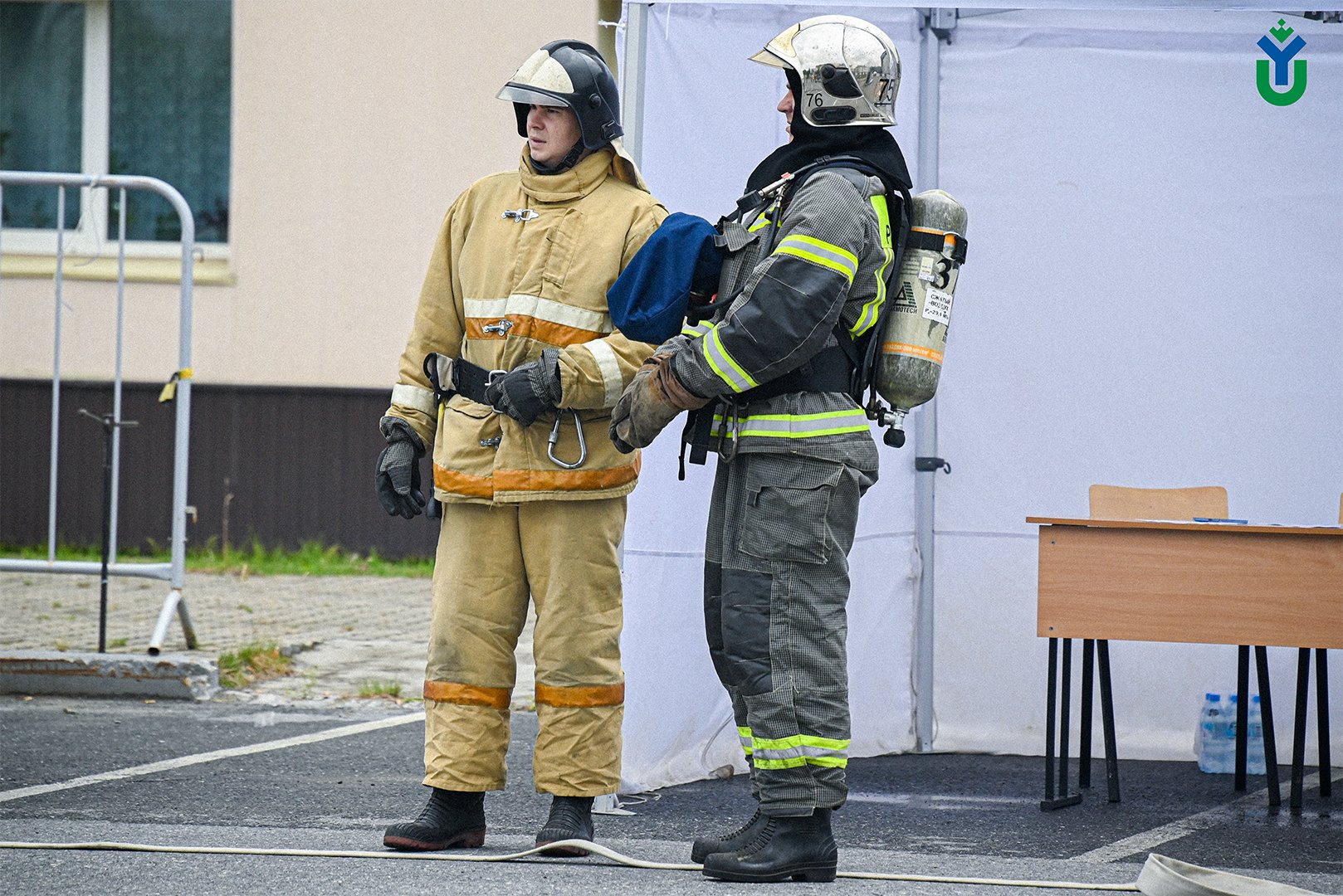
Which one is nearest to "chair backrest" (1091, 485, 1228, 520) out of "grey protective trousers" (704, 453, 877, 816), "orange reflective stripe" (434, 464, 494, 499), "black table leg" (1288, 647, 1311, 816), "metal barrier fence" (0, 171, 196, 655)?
"black table leg" (1288, 647, 1311, 816)

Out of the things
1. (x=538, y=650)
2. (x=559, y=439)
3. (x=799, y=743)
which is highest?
(x=559, y=439)

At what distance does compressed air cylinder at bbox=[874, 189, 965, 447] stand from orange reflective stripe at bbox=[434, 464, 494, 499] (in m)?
0.98

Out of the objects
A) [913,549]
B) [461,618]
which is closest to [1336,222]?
[913,549]

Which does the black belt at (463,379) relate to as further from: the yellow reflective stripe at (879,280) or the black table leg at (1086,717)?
the black table leg at (1086,717)

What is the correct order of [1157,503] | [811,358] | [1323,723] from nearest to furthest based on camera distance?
[811,358]
[1323,723]
[1157,503]

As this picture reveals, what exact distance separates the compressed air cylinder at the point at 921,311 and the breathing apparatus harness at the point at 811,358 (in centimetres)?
2

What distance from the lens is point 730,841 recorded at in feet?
12.7

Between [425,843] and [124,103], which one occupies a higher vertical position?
[124,103]

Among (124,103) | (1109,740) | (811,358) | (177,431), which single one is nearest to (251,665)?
(177,431)

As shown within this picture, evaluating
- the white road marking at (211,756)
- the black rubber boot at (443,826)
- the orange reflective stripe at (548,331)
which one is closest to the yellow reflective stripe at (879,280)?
the orange reflective stripe at (548,331)

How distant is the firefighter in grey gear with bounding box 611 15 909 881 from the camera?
145 inches

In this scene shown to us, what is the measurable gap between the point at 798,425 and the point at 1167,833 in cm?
183

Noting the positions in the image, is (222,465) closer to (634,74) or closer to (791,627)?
(634,74)

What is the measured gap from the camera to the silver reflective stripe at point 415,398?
167 inches
